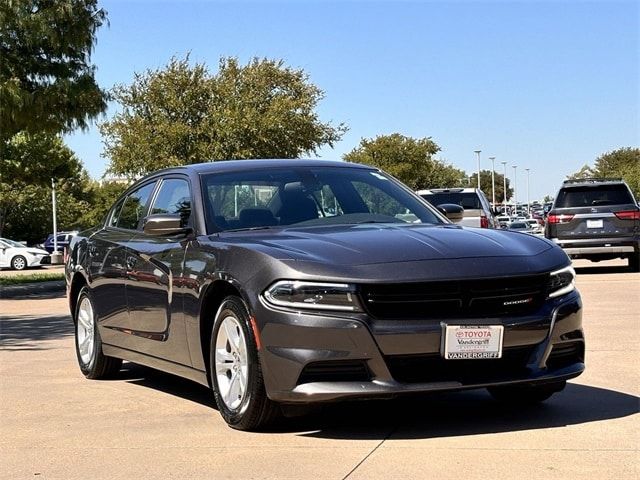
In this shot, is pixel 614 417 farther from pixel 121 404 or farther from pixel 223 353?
pixel 121 404

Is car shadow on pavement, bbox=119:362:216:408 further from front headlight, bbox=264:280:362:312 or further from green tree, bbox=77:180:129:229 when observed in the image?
green tree, bbox=77:180:129:229

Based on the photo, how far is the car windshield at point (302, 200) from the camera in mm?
7055

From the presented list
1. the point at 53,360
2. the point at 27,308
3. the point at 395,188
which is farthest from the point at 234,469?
the point at 27,308

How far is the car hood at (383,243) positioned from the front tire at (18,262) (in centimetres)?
3543

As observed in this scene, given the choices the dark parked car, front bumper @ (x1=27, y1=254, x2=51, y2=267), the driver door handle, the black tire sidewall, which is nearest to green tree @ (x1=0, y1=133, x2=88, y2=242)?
front bumper @ (x1=27, y1=254, x2=51, y2=267)

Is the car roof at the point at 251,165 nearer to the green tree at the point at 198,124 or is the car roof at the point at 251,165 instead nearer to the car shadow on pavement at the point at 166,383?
the car shadow on pavement at the point at 166,383

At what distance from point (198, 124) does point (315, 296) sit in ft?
131

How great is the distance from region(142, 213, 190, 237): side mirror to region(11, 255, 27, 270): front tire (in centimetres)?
3500

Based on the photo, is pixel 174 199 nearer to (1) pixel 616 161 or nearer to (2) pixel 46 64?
(2) pixel 46 64

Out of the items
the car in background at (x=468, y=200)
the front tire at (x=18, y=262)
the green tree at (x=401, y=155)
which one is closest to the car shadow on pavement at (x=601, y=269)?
the car in background at (x=468, y=200)

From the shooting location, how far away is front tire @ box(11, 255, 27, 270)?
4069 centimetres

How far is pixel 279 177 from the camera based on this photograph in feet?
24.3

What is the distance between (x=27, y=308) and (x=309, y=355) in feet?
→ 44.5

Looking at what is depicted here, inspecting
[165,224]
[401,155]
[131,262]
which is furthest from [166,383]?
[401,155]
